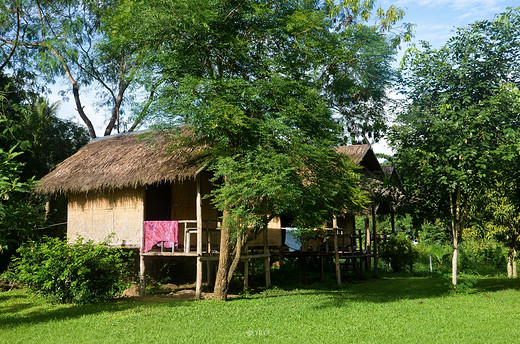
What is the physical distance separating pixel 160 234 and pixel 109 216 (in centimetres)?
180

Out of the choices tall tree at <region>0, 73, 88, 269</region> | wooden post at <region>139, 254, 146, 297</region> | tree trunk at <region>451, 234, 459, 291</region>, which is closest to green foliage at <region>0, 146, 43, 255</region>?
wooden post at <region>139, 254, 146, 297</region>

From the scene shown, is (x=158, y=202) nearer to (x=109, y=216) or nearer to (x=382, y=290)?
(x=109, y=216)

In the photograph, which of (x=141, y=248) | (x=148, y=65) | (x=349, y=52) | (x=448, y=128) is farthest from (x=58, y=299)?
(x=448, y=128)

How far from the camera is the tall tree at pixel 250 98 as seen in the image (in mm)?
10180

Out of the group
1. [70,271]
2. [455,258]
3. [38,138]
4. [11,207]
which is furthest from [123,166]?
[38,138]

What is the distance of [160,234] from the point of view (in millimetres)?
12758

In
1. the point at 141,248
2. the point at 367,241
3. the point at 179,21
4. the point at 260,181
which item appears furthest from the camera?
the point at 367,241

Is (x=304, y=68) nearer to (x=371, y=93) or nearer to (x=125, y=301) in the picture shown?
(x=125, y=301)

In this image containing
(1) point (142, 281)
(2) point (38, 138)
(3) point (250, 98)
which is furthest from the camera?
(2) point (38, 138)

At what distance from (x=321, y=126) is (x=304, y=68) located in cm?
147

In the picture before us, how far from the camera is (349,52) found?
12.3 metres

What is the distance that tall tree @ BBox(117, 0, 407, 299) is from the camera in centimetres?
1018

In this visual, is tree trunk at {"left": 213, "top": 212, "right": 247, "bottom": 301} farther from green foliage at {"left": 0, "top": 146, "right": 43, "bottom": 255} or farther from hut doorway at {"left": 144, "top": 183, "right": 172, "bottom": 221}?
green foliage at {"left": 0, "top": 146, "right": 43, "bottom": 255}

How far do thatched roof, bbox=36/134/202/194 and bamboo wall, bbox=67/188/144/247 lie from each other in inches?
18.7
